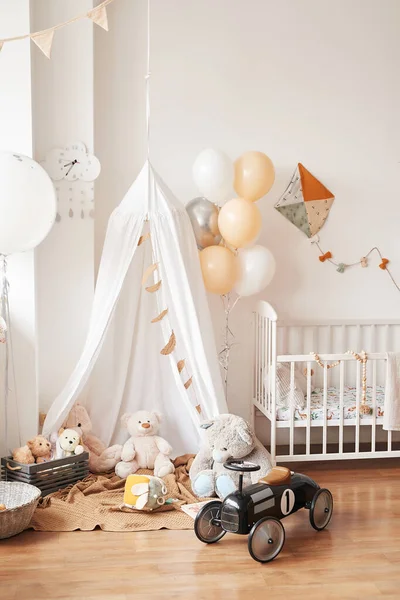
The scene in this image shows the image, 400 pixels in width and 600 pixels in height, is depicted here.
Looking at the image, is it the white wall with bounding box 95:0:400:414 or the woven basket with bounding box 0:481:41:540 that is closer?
the woven basket with bounding box 0:481:41:540

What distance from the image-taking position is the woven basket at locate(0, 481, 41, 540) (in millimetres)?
3068

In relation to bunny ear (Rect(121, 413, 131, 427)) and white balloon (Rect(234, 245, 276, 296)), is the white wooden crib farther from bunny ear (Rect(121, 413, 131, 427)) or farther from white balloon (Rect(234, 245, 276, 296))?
bunny ear (Rect(121, 413, 131, 427))

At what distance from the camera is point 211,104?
4480 millimetres

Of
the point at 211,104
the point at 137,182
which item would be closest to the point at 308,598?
the point at 137,182

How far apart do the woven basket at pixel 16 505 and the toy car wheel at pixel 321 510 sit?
1.17m

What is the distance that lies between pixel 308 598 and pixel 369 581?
272 mm

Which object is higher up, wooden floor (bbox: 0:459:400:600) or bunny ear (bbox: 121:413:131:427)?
bunny ear (bbox: 121:413:131:427)

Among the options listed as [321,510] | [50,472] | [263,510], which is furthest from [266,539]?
[50,472]

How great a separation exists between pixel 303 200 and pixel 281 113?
0.54 meters

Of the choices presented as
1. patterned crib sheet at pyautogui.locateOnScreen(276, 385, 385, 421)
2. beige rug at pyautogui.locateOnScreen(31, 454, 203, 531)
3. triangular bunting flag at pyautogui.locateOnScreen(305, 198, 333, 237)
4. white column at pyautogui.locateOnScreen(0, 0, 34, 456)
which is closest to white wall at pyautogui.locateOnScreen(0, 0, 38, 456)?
white column at pyautogui.locateOnScreen(0, 0, 34, 456)

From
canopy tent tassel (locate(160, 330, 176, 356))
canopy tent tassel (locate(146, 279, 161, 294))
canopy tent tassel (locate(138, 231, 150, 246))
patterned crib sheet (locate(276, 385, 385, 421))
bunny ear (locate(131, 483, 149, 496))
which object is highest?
canopy tent tassel (locate(138, 231, 150, 246))

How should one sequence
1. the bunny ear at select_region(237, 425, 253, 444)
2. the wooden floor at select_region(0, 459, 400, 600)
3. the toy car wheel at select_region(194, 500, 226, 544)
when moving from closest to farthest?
the wooden floor at select_region(0, 459, 400, 600) → the toy car wheel at select_region(194, 500, 226, 544) → the bunny ear at select_region(237, 425, 253, 444)

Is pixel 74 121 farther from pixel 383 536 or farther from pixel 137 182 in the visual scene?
pixel 383 536

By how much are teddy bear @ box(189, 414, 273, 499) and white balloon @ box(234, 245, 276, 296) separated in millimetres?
825
